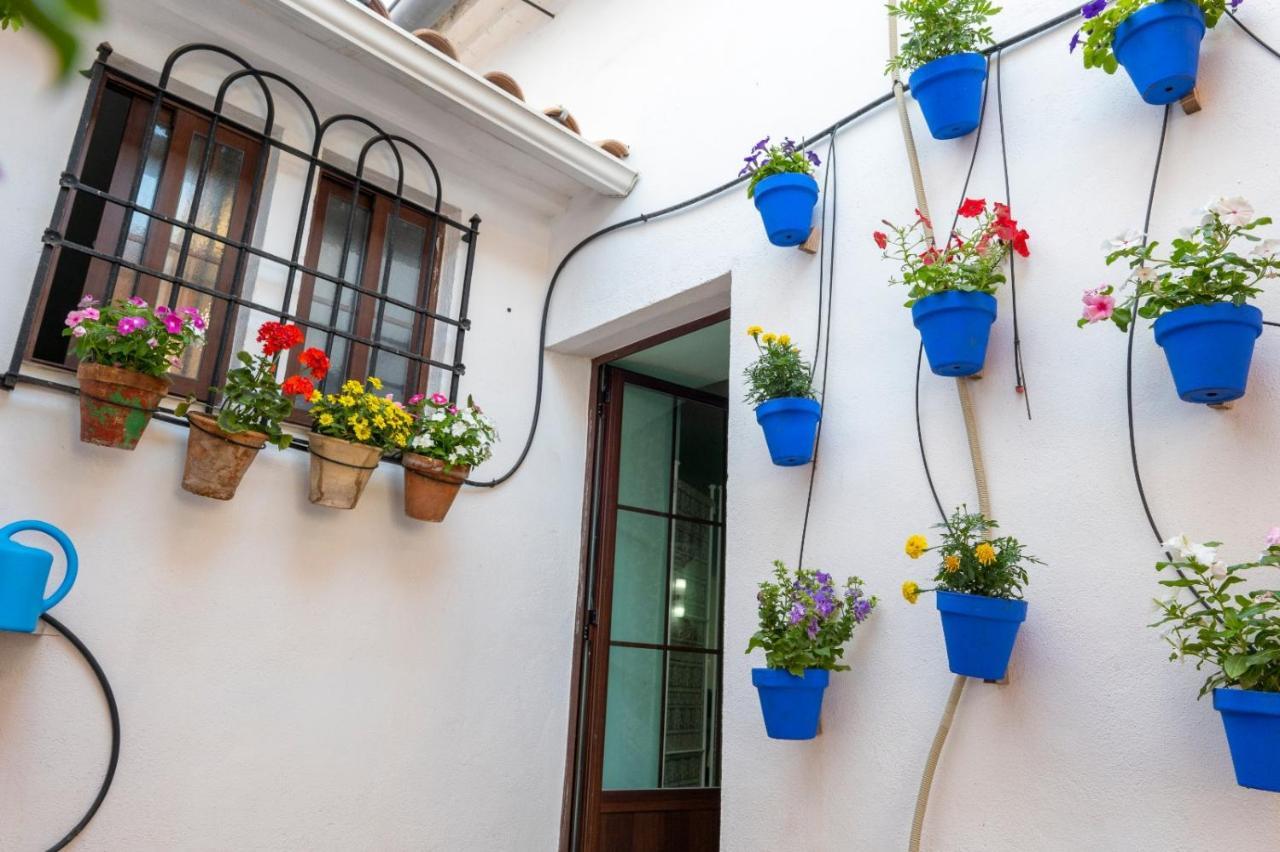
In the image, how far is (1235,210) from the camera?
1.60 m

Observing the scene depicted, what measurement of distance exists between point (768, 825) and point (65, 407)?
2.03 meters

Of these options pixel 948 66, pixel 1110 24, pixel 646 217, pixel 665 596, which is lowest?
pixel 665 596

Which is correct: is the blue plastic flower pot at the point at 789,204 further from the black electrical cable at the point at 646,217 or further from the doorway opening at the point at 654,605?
the doorway opening at the point at 654,605

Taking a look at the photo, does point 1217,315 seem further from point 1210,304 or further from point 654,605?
point 654,605

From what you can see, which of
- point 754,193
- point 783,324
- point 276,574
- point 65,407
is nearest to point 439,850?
point 276,574

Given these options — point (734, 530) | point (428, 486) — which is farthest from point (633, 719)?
point (428, 486)

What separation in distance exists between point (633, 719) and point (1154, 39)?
261 cm

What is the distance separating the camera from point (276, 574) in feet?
8.30

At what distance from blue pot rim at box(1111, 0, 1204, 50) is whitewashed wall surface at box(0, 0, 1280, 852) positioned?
0.67 ft

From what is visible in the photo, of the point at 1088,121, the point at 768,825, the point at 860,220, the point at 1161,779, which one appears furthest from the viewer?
the point at 860,220

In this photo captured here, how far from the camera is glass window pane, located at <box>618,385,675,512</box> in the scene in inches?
139

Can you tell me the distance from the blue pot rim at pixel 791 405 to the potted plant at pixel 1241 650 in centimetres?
91

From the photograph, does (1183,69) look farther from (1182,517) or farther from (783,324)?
(783,324)

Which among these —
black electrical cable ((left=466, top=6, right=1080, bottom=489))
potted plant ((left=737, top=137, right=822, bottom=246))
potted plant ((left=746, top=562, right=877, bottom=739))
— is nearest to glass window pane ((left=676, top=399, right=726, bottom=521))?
black electrical cable ((left=466, top=6, right=1080, bottom=489))
